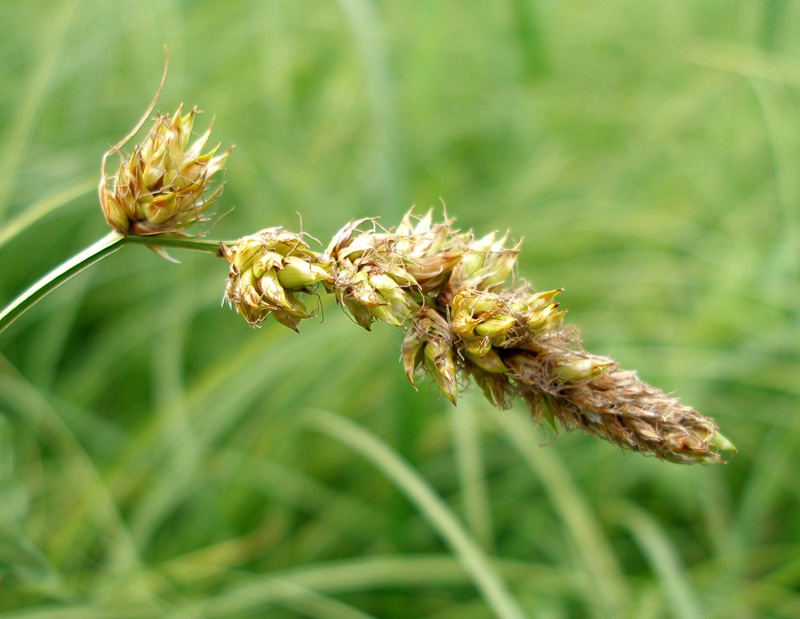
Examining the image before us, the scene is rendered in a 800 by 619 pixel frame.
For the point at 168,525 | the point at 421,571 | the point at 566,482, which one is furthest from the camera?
the point at 168,525

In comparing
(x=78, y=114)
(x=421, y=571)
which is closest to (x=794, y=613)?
(x=421, y=571)

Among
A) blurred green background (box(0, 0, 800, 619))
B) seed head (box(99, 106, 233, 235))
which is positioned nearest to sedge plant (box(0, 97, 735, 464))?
seed head (box(99, 106, 233, 235))

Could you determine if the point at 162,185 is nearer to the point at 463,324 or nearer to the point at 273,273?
the point at 273,273

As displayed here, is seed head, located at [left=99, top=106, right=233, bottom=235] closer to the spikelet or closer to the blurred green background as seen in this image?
the spikelet

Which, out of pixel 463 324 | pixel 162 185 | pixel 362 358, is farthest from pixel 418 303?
pixel 362 358

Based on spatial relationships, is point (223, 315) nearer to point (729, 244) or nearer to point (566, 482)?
point (566, 482)

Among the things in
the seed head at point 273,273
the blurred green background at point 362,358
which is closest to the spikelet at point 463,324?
the seed head at point 273,273

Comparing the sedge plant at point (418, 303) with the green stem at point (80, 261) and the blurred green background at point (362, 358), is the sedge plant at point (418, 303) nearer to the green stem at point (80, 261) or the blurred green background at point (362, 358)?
the green stem at point (80, 261)
